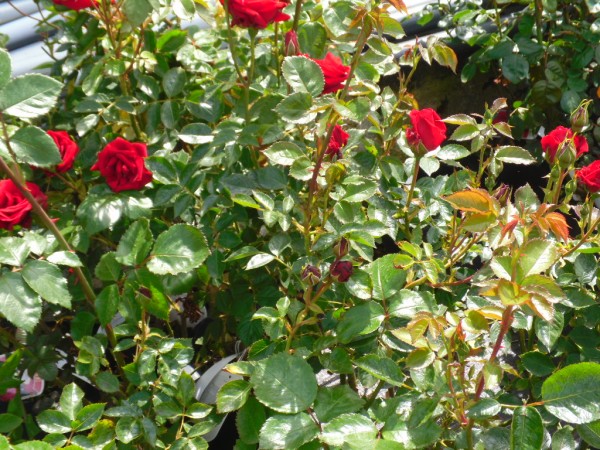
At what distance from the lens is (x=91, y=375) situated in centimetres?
111

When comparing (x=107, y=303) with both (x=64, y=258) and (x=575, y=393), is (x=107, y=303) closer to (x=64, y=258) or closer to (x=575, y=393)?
(x=64, y=258)

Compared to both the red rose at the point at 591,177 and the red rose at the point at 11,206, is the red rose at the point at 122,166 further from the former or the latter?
the red rose at the point at 591,177

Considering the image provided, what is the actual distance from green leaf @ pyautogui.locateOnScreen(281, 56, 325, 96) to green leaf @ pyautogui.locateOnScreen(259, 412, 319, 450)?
0.43 meters

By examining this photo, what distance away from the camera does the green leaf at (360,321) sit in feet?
3.13

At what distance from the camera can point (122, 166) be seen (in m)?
1.18

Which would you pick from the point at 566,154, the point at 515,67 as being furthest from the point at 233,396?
the point at 515,67

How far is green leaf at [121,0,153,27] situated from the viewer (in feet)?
3.84

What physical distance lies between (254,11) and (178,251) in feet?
1.26

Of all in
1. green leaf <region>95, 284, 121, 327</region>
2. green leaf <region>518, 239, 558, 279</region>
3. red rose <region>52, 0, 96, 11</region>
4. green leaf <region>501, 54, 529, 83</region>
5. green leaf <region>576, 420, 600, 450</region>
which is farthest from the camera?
green leaf <region>501, 54, 529, 83</region>

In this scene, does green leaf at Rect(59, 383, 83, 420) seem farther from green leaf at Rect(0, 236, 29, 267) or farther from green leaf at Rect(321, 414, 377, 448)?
green leaf at Rect(321, 414, 377, 448)

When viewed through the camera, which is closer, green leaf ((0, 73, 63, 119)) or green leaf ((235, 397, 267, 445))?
green leaf ((0, 73, 63, 119))

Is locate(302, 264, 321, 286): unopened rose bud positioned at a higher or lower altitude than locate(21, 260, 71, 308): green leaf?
lower

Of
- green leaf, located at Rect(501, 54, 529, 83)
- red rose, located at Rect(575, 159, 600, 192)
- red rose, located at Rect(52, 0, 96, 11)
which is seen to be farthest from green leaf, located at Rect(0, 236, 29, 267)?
green leaf, located at Rect(501, 54, 529, 83)

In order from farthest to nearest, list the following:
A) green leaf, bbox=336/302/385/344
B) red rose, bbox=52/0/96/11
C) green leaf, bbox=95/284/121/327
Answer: red rose, bbox=52/0/96/11 → green leaf, bbox=95/284/121/327 → green leaf, bbox=336/302/385/344
